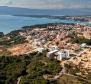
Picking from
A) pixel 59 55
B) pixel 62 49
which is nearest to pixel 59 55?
pixel 59 55

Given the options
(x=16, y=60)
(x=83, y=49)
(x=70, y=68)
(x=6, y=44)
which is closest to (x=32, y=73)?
(x=70, y=68)

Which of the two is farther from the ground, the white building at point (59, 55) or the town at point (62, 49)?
the white building at point (59, 55)

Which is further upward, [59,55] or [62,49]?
[59,55]

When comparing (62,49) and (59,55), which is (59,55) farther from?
(62,49)

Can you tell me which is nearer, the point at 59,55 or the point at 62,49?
the point at 59,55

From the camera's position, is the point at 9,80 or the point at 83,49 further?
the point at 83,49

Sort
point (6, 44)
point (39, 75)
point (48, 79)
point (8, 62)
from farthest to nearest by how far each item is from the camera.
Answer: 1. point (6, 44)
2. point (8, 62)
3. point (39, 75)
4. point (48, 79)

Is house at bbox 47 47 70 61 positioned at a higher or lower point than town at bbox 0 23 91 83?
higher

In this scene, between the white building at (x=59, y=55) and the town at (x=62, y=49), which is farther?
the white building at (x=59, y=55)

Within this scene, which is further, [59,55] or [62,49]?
[62,49]

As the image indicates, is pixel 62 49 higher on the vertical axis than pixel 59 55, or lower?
lower

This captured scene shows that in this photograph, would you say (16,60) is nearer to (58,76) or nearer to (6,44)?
(58,76)
